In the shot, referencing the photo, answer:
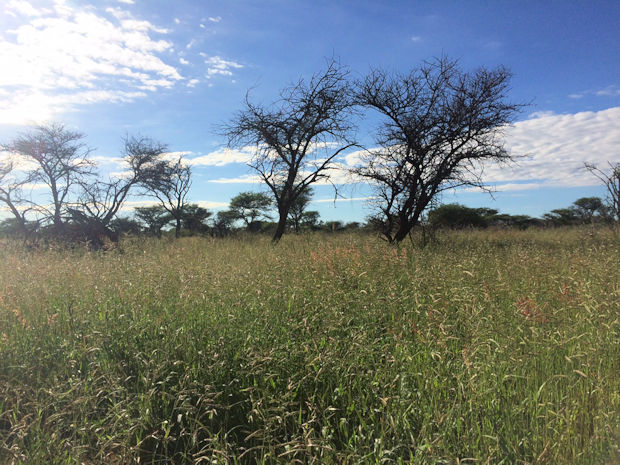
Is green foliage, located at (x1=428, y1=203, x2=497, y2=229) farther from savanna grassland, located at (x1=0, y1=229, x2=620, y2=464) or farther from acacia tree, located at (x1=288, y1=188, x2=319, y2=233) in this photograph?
savanna grassland, located at (x1=0, y1=229, x2=620, y2=464)

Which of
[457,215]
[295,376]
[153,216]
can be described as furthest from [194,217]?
[295,376]

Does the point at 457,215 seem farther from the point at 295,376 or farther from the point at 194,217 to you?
the point at 295,376

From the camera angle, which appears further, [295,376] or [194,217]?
[194,217]

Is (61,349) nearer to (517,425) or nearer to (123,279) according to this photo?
(123,279)

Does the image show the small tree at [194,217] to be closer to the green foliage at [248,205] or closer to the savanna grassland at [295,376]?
the green foliage at [248,205]

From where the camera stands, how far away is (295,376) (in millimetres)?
2547

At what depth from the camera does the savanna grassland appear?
1.97 m

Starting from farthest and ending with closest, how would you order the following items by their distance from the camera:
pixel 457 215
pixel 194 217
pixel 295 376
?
pixel 194 217 → pixel 457 215 → pixel 295 376

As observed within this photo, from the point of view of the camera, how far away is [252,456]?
214 centimetres

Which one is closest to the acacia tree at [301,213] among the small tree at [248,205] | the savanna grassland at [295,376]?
the small tree at [248,205]

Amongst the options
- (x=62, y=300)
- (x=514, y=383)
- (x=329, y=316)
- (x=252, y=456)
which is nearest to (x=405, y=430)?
(x=252, y=456)

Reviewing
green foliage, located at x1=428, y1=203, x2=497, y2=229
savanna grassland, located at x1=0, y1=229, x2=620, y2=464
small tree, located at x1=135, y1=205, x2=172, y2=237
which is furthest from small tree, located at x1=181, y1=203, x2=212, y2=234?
savanna grassland, located at x1=0, y1=229, x2=620, y2=464

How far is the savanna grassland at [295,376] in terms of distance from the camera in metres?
1.97

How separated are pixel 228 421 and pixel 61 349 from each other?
166 centimetres
